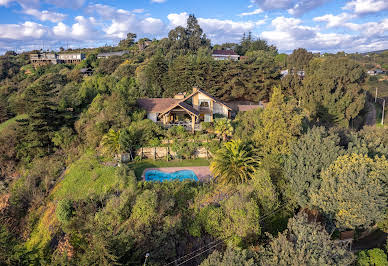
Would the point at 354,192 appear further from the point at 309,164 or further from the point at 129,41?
the point at 129,41

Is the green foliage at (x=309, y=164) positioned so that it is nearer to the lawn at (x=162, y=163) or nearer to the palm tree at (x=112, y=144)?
the lawn at (x=162, y=163)

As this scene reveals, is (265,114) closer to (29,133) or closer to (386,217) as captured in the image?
(386,217)

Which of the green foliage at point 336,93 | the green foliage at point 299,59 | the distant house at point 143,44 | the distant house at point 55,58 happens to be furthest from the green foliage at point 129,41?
the green foliage at point 336,93

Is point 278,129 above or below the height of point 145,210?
above

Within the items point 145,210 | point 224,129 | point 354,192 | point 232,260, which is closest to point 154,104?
point 224,129

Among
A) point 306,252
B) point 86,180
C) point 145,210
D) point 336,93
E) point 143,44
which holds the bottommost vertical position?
point 86,180

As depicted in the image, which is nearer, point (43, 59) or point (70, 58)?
point (43, 59)

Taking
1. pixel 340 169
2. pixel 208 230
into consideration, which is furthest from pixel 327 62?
pixel 208 230

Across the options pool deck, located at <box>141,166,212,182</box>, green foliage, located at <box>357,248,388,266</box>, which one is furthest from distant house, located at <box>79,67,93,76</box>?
green foliage, located at <box>357,248,388,266</box>
